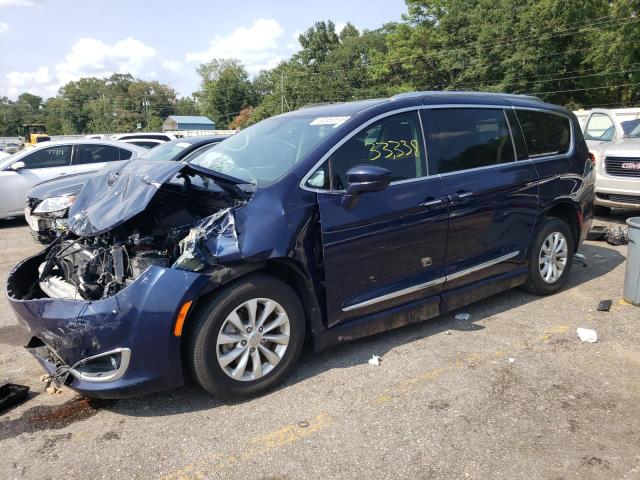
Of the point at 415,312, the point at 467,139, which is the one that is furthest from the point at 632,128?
the point at 415,312

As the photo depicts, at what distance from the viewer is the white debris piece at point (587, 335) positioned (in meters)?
4.23

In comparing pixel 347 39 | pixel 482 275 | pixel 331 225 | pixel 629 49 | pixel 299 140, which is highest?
pixel 347 39

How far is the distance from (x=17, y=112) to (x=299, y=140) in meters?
157

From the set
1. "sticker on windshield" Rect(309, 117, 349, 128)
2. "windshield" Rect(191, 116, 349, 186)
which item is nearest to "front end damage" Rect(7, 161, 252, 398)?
"windshield" Rect(191, 116, 349, 186)

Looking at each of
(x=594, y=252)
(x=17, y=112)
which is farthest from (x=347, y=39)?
(x=17, y=112)

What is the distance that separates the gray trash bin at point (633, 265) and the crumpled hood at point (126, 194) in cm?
382

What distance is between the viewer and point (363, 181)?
341cm

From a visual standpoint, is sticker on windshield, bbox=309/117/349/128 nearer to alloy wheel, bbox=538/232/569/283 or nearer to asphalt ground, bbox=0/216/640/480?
asphalt ground, bbox=0/216/640/480

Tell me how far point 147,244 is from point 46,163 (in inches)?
332

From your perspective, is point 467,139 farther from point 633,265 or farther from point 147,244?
point 147,244

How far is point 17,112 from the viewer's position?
136 metres

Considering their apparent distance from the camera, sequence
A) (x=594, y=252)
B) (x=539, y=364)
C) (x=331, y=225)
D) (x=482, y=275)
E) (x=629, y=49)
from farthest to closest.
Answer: (x=629, y=49), (x=594, y=252), (x=482, y=275), (x=539, y=364), (x=331, y=225)

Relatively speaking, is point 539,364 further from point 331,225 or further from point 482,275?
point 331,225

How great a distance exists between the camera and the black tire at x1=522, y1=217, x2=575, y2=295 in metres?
5.00
